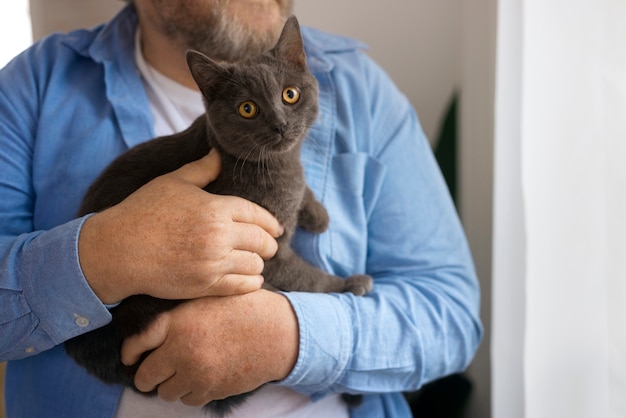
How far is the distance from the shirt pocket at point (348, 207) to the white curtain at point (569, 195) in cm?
29

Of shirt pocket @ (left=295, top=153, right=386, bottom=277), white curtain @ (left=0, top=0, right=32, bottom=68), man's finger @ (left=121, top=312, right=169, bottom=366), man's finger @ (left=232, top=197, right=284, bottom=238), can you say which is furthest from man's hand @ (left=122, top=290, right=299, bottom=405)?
white curtain @ (left=0, top=0, right=32, bottom=68)

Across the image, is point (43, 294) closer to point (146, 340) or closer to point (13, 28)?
point (146, 340)

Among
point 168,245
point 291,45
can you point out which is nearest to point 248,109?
point 291,45

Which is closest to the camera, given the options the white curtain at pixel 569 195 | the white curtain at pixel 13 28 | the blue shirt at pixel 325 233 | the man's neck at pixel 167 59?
the white curtain at pixel 569 195

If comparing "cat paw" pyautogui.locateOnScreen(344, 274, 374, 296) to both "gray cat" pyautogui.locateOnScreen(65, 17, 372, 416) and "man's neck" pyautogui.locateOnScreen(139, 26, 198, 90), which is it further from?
"man's neck" pyautogui.locateOnScreen(139, 26, 198, 90)

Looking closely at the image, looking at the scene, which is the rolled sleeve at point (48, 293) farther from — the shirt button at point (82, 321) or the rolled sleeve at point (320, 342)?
the rolled sleeve at point (320, 342)

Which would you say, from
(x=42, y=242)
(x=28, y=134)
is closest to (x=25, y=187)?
(x=28, y=134)

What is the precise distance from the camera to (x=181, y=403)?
0.95 metres

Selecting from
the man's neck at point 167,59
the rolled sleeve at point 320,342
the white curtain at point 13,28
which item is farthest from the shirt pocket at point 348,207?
the white curtain at point 13,28

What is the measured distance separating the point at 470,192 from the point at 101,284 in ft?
3.18

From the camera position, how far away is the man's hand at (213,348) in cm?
86

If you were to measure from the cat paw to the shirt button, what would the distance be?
454mm

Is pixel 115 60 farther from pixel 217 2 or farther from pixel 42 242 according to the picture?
pixel 42 242

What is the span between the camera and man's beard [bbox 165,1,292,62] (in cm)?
107
